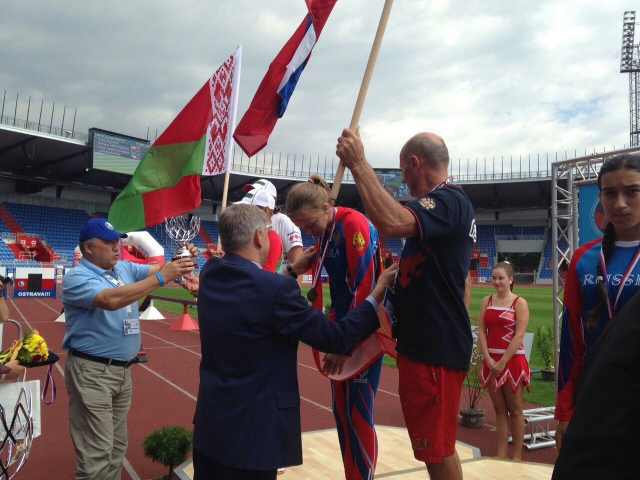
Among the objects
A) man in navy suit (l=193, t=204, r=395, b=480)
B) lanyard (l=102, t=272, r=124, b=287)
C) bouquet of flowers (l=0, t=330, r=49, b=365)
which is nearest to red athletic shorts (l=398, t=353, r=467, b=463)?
man in navy suit (l=193, t=204, r=395, b=480)

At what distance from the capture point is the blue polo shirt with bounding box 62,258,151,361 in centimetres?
349

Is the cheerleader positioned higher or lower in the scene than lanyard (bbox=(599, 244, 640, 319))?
lower

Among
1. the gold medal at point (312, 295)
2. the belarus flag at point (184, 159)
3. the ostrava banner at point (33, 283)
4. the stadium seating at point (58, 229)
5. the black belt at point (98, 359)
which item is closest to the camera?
the gold medal at point (312, 295)

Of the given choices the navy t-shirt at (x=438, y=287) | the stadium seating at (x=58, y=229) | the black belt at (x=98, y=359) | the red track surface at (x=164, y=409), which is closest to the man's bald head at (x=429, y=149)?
the navy t-shirt at (x=438, y=287)

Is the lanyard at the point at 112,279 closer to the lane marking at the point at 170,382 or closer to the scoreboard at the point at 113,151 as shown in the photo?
the lane marking at the point at 170,382

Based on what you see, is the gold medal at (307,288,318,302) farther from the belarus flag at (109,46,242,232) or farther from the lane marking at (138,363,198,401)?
the lane marking at (138,363,198,401)

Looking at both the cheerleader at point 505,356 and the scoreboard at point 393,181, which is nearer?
the cheerleader at point 505,356

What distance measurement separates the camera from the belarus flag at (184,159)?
509 centimetres

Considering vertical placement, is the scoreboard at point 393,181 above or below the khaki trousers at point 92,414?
above

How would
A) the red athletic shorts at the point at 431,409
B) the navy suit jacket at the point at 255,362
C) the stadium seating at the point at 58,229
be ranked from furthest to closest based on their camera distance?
1. the stadium seating at the point at 58,229
2. the red athletic shorts at the point at 431,409
3. the navy suit jacket at the point at 255,362

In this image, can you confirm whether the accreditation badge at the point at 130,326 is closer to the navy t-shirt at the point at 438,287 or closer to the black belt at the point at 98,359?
the black belt at the point at 98,359

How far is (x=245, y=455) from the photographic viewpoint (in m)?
2.12

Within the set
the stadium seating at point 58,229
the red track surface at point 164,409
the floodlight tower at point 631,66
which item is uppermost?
the floodlight tower at point 631,66

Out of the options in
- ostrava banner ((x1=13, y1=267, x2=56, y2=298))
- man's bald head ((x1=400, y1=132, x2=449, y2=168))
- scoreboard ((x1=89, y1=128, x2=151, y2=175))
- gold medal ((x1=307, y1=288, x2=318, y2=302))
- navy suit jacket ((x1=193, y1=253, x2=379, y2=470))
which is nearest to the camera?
navy suit jacket ((x1=193, y1=253, x2=379, y2=470))
